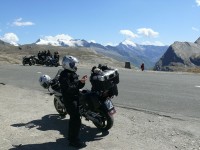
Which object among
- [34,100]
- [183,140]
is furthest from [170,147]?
[34,100]

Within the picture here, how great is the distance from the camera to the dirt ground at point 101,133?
328 inches

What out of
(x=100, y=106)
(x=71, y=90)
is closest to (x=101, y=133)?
(x=100, y=106)

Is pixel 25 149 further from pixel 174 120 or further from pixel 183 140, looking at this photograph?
pixel 174 120

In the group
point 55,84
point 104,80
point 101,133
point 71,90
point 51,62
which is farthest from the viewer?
point 51,62

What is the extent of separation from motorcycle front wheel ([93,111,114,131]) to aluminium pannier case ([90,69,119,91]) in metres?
0.58

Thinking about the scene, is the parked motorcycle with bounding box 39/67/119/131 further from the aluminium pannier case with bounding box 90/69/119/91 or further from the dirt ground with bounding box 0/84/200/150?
the dirt ground with bounding box 0/84/200/150

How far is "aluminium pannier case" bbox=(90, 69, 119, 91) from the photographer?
896 centimetres

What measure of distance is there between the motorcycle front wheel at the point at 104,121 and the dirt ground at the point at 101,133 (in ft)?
0.46

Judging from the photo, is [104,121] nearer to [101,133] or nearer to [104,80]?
[101,133]

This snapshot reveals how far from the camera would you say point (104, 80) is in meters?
8.95

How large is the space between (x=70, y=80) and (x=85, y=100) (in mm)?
1054

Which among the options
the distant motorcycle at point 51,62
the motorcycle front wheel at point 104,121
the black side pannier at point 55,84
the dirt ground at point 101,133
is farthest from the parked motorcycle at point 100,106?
the distant motorcycle at point 51,62

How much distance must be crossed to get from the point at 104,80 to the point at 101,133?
1.28 m

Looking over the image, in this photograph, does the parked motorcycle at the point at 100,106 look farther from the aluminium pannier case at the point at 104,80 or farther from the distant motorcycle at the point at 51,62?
the distant motorcycle at the point at 51,62
